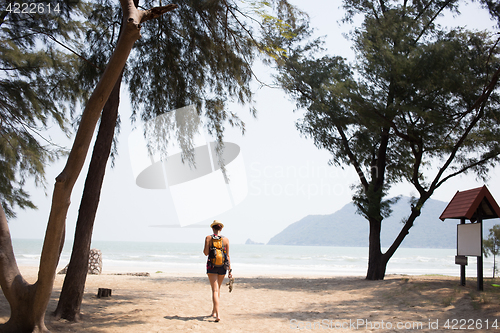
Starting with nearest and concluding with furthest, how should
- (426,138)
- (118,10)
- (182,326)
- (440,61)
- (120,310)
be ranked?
1. (182,326)
2. (120,310)
3. (118,10)
4. (440,61)
5. (426,138)

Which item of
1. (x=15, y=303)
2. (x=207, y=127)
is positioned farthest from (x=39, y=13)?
(x=15, y=303)

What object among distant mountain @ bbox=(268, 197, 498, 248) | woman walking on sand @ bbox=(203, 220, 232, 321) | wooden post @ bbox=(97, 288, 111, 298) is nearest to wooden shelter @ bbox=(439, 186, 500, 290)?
woman walking on sand @ bbox=(203, 220, 232, 321)

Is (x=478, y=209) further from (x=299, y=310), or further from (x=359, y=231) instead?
(x=359, y=231)

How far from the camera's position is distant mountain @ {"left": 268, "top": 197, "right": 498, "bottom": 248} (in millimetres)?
93188

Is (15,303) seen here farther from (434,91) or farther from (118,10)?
(434,91)

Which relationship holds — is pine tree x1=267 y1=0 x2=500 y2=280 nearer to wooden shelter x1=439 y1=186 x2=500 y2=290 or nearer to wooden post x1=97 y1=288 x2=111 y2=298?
wooden shelter x1=439 y1=186 x2=500 y2=290

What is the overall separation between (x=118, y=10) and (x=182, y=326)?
5.48 metres

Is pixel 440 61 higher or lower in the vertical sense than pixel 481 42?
lower

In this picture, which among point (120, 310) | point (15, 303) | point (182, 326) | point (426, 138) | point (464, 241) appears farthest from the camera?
point (426, 138)

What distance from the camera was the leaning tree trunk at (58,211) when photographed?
3.74 metres

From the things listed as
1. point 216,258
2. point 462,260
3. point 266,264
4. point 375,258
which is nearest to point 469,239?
point 462,260

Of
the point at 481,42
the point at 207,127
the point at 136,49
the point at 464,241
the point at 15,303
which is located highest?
the point at 481,42

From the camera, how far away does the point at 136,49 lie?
7.12 meters

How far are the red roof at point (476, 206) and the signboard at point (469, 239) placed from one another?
237 millimetres
